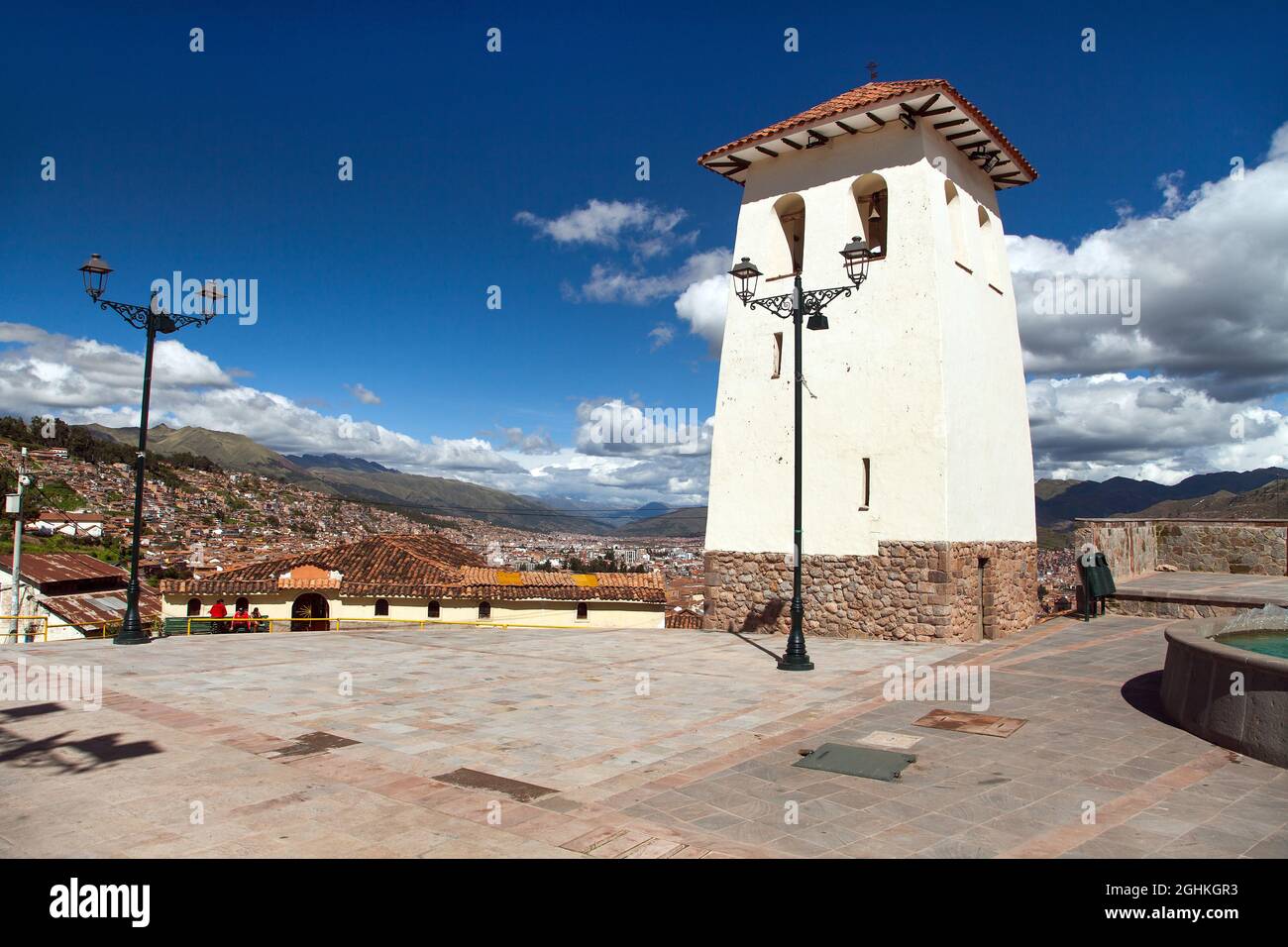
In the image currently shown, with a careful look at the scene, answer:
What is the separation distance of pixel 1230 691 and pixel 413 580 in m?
25.3

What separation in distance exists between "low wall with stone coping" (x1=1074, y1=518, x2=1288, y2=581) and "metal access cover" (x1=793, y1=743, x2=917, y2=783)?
589 inches

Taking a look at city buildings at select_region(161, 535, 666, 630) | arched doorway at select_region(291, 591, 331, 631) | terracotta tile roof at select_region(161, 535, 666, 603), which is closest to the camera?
arched doorway at select_region(291, 591, 331, 631)

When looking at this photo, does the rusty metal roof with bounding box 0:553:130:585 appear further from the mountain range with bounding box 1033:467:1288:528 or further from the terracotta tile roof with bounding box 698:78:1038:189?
the mountain range with bounding box 1033:467:1288:528

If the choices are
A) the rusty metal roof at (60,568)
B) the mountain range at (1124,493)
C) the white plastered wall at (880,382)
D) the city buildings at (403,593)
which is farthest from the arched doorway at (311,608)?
the mountain range at (1124,493)

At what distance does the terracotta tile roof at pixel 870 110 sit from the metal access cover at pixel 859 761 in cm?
1183

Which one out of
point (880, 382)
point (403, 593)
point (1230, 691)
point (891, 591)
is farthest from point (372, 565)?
point (1230, 691)

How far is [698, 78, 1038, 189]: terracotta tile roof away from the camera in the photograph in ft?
45.0

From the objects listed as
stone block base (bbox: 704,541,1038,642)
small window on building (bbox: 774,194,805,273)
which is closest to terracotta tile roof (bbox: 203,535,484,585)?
stone block base (bbox: 704,541,1038,642)

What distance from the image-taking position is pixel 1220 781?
18.5 feet

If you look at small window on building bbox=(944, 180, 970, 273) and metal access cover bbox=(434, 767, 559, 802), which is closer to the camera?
metal access cover bbox=(434, 767, 559, 802)

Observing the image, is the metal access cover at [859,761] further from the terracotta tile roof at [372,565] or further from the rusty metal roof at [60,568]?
the rusty metal roof at [60,568]
